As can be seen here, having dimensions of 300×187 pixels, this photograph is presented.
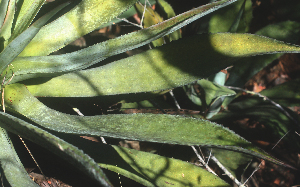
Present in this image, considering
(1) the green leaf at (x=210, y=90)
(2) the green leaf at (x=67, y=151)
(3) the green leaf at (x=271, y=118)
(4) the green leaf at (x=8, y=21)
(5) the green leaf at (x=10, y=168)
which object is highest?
(4) the green leaf at (x=8, y=21)

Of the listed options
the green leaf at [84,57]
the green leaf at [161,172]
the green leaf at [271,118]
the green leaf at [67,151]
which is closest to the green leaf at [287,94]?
the green leaf at [271,118]

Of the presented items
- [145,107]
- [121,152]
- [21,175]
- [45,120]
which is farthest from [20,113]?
[145,107]

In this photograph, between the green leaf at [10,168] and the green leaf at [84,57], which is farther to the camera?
the green leaf at [84,57]

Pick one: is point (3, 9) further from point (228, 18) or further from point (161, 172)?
point (228, 18)

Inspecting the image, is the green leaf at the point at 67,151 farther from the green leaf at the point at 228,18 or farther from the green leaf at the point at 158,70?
the green leaf at the point at 228,18

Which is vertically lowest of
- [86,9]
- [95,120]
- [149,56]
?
[95,120]

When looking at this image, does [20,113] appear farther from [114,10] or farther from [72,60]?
[114,10]

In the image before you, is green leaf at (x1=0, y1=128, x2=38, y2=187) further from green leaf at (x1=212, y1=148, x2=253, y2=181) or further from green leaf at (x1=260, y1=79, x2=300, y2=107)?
green leaf at (x1=260, y1=79, x2=300, y2=107)
